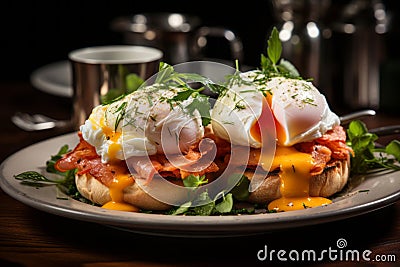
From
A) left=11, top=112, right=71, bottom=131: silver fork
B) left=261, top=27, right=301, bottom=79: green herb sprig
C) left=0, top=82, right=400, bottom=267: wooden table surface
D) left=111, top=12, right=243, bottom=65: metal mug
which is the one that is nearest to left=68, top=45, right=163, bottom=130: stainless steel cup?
left=11, top=112, right=71, bottom=131: silver fork

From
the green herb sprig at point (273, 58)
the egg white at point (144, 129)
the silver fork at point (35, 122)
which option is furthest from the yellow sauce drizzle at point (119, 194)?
the silver fork at point (35, 122)

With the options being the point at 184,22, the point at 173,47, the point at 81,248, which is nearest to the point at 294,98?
the point at 81,248

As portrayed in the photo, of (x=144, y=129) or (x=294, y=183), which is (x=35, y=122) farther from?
(x=294, y=183)

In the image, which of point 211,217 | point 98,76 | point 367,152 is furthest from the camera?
point 98,76

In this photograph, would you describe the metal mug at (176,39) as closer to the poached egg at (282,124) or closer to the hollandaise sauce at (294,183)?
the poached egg at (282,124)

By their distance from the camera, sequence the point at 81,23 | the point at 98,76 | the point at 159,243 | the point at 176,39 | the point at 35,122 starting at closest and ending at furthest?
the point at 159,243
the point at 98,76
the point at 35,122
the point at 176,39
the point at 81,23

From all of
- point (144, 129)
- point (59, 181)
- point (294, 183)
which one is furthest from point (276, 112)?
point (59, 181)

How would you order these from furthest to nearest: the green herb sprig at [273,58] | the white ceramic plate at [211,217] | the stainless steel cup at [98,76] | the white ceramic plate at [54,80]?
the white ceramic plate at [54,80], the stainless steel cup at [98,76], the green herb sprig at [273,58], the white ceramic plate at [211,217]
